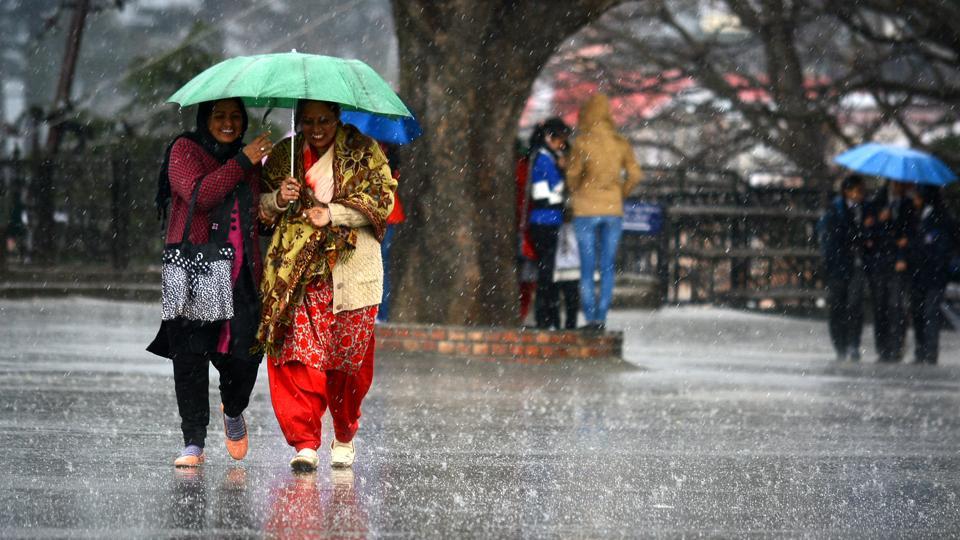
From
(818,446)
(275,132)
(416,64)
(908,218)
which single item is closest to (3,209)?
(275,132)

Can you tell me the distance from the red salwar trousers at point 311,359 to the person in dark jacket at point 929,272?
31.4 feet

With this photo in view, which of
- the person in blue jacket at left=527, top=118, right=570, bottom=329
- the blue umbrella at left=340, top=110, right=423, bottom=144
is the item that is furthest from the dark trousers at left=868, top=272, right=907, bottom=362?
the blue umbrella at left=340, top=110, right=423, bottom=144

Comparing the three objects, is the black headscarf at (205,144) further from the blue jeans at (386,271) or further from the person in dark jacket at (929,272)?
the person in dark jacket at (929,272)

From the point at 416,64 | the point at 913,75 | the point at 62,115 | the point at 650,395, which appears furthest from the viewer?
the point at 913,75

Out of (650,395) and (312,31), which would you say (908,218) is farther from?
(312,31)

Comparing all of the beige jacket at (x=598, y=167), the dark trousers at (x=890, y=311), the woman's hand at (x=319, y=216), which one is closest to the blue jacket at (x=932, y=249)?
the dark trousers at (x=890, y=311)

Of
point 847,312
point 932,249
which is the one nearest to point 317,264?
point 847,312

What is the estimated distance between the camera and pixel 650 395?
12.2 meters

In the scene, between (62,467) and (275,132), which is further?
(275,132)

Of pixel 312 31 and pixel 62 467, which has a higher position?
pixel 312 31

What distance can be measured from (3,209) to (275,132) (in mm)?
3973

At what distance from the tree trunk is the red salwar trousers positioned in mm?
6850

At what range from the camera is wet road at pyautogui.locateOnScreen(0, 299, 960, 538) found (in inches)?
265

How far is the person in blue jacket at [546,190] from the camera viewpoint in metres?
15.1
